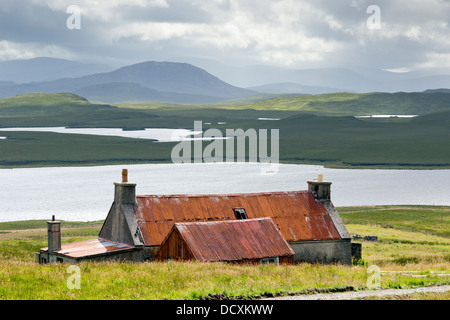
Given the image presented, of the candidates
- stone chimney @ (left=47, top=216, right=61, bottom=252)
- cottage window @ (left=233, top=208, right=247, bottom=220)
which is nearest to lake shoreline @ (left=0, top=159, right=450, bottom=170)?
cottage window @ (left=233, top=208, right=247, bottom=220)

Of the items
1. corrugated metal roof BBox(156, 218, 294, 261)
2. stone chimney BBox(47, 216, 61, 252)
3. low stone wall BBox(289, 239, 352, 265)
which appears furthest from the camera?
low stone wall BBox(289, 239, 352, 265)

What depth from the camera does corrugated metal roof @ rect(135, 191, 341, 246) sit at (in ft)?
113

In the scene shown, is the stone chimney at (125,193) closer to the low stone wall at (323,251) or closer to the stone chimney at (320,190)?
the low stone wall at (323,251)

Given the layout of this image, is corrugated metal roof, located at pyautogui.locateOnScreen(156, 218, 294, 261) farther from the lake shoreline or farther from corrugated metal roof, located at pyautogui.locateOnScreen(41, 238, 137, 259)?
the lake shoreline

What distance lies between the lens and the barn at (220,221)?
1250 inches

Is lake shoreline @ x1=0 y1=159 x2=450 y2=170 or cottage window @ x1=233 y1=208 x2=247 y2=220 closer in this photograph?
cottage window @ x1=233 y1=208 x2=247 y2=220

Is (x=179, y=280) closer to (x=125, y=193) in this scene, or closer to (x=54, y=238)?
(x=125, y=193)

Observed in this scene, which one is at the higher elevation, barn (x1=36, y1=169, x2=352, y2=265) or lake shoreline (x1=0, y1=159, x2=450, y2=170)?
barn (x1=36, y1=169, x2=352, y2=265)

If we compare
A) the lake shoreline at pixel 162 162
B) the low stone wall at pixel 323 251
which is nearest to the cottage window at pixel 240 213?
the low stone wall at pixel 323 251

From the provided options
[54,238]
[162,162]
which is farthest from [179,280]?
[162,162]

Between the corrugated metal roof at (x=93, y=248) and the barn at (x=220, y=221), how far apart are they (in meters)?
0.07

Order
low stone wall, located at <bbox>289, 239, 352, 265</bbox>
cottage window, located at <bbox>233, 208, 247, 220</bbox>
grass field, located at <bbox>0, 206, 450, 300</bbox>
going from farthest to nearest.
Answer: cottage window, located at <bbox>233, 208, 247, 220</bbox>
low stone wall, located at <bbox>289, 239, 352, 265</bbox>
grass field, located at <bbox>0, 206, 450, 300</bbox>
